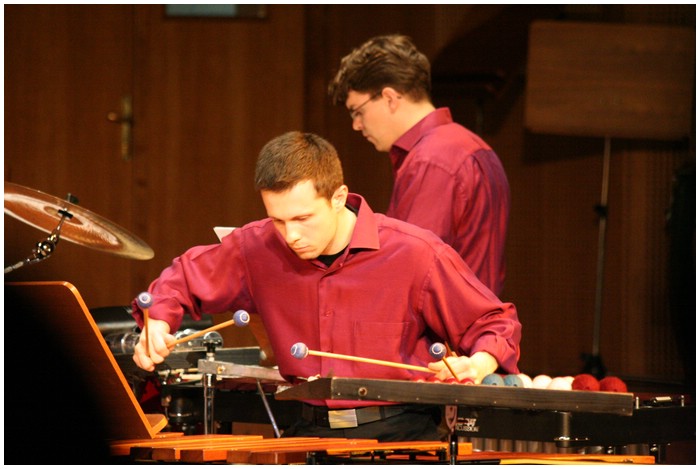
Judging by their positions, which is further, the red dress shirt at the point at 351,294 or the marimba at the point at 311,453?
the red dress shirt at the point at 351,294

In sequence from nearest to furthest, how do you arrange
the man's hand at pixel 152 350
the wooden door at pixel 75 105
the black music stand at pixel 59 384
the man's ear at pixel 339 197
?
the black music stand at pixel 59 384, the man's hand at pixel 152 350, the man's ear at pixel 339 197, the wooden door at pixel 75 105

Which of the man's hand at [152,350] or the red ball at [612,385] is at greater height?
the man's hand at [152,350]

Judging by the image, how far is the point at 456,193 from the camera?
154 inches

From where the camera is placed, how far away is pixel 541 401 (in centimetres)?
232

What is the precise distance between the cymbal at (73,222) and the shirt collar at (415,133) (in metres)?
1.05

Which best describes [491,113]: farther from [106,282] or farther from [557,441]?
[557,441]

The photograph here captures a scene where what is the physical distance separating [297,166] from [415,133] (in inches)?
49.8

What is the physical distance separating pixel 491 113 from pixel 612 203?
0.94 metres

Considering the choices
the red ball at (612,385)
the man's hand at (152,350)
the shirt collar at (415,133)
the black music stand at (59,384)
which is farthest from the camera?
the shirt collar at (415,133)

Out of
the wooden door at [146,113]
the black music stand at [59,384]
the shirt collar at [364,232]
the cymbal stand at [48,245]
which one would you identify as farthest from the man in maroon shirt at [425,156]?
the wooden door at [146,113]

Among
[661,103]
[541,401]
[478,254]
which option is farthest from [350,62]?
[661,103]

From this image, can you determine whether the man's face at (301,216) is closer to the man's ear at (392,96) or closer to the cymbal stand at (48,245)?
the cymbal stand at (48,245)

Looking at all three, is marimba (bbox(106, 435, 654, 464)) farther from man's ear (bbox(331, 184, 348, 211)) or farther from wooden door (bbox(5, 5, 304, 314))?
wooden door (bbox(5, 5, 304, 314))

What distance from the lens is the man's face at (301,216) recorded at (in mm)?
2863
